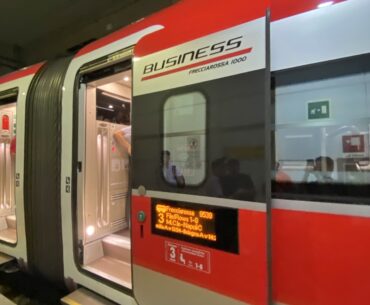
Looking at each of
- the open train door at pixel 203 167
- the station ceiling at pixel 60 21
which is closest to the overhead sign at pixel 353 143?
the open train door at pixel 203 167

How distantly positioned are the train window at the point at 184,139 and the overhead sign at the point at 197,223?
0.15 m

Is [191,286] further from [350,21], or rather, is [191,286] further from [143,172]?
[350,21]

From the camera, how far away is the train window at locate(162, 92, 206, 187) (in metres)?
1.53

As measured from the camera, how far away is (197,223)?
148 centimetres

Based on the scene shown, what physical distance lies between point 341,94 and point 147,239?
1.36 metres

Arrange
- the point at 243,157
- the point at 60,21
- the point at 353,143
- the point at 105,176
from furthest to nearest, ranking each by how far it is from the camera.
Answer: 1. the point at 60,21
2. the point at 105,176
3. the point at 243,157
4. the point at 353,143

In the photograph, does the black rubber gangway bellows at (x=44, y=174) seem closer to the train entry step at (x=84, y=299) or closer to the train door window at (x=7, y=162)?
the train entry step at (x=84, y=299)

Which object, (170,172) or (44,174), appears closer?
(170,172)

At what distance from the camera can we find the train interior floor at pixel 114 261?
2199 mm

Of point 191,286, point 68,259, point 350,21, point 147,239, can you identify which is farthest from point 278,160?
point 68,259

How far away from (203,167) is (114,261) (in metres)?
1.67

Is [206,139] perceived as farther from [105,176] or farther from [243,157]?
[105,176]

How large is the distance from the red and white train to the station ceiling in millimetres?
2824

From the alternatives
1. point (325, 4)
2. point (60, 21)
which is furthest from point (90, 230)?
point (60, 21)
